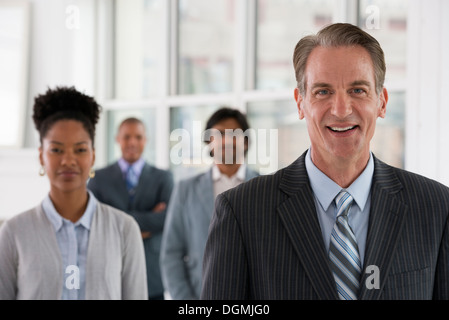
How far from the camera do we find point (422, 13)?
2604 millimetres

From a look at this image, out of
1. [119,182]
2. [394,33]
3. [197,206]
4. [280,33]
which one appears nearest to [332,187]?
[197,206]

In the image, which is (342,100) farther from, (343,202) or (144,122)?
(144,122)

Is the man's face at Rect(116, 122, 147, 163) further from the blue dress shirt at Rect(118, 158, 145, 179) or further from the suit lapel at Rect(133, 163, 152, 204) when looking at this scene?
the suit lapel at Rect(133, 163, 152, 204)

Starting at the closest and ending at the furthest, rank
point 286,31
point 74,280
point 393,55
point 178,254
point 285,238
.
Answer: point 285,238 < point 74,280 < point 178,254 < point 393,55 < point 286,31

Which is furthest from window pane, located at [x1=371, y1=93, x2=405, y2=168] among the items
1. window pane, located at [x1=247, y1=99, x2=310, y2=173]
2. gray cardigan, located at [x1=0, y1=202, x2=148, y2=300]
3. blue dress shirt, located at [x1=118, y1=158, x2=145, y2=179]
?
gray cardigan, located at [x1=0, y1=202, x2=148, y2=300]

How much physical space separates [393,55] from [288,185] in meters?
2.11

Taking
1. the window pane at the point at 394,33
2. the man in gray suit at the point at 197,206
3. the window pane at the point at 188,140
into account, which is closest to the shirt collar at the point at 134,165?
the man in gray suit at the point at 197,206

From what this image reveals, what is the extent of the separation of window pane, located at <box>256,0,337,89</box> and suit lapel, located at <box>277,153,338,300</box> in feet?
8.84

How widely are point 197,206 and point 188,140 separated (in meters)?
2.19

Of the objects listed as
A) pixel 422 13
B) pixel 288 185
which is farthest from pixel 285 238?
pixel 422 13

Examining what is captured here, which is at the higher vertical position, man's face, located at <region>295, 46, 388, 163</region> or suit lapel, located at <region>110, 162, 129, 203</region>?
man's face, located at <region>295, 46, 388, 163</region>

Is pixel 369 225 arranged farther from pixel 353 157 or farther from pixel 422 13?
pixel 422 13

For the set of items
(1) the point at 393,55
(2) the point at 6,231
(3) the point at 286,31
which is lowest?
(2) the point at 6,231

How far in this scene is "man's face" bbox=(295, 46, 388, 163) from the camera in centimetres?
102
